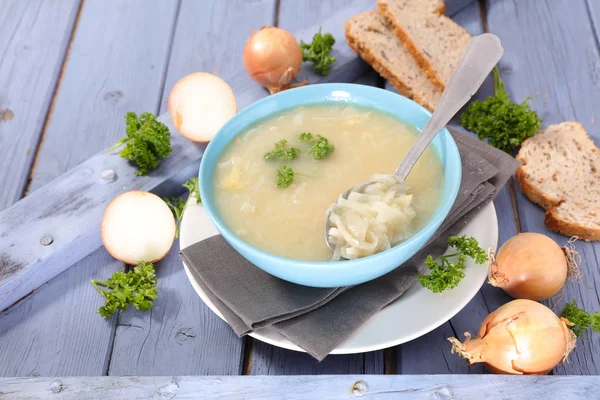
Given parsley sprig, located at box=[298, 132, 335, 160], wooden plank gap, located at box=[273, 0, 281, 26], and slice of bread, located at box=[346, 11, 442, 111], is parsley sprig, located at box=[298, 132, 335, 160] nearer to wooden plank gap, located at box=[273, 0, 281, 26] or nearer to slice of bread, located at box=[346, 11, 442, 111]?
slice of bread, located at box=[346, 11, 442, 111]

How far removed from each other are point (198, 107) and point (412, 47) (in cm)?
111

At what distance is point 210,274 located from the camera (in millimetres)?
2104

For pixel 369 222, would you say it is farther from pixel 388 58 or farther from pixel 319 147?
pixel 388 58

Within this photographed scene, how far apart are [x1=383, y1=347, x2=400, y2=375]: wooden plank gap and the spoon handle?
23.8 inches

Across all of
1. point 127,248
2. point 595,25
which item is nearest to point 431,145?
point 127,248

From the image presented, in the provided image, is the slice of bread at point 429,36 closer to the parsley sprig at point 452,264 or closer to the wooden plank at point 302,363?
the parsley sprig at point 452,264

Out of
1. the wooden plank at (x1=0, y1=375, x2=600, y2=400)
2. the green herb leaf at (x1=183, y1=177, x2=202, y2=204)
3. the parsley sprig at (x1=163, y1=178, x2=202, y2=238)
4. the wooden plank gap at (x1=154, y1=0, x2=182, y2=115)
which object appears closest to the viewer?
the wooden plank at (x1=0, y1=375, x2=600, y2=400)

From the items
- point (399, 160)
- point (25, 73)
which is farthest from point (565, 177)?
point (25, 73)

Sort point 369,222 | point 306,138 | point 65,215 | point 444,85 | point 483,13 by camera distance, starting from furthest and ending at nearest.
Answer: point 483,13, point 444,85, point 65,215, point 306,138, point 369,222

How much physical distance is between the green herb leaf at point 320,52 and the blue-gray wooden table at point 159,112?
326 mm

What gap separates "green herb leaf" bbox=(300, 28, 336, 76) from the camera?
Answer: 299cm

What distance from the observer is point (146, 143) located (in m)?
2.59

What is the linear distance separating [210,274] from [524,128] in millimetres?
1497

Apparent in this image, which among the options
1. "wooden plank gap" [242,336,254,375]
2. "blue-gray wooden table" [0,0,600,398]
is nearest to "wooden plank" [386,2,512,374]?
"blue-gray wooden table" [0,0,600,398]
